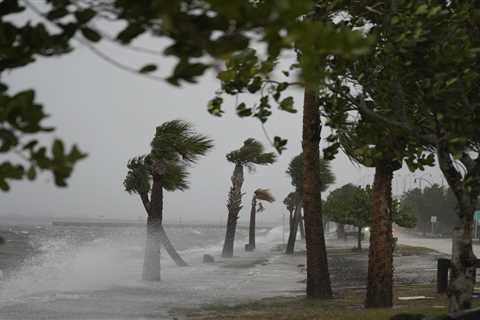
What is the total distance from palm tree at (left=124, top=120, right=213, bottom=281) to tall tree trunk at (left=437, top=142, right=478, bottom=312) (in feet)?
55.9

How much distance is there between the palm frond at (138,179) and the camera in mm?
26344

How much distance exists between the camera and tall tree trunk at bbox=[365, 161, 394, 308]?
12.9 m

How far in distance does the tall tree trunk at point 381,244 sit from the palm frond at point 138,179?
14.6 m

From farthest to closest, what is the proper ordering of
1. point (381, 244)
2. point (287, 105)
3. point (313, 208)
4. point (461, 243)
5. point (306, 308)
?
point (313, 208) → point (306, 308) → point (381, 244) → point (461, 243) → point (287, 105)

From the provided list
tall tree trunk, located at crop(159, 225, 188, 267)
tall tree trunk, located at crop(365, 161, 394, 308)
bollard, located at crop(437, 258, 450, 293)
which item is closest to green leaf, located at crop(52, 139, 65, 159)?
tall tree trunk, located at crop(365, 161, 394, 308)

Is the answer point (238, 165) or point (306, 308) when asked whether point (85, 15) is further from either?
point (238, 165)

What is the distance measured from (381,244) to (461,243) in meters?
6.02

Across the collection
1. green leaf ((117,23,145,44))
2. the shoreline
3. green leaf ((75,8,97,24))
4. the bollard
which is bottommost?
the shoreline

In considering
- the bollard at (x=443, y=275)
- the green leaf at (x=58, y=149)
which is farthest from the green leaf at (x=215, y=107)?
the bollard at (x=443, y=275)

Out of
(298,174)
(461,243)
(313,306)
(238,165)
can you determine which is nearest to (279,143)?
(461,243)

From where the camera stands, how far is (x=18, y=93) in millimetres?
2240

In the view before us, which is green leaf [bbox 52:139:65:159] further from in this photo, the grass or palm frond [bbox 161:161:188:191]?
palm frond [bbox 161:161:188:191]

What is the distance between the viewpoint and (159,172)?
24422 millimetres

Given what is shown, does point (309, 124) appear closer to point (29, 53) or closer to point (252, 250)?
point (29, 53)
